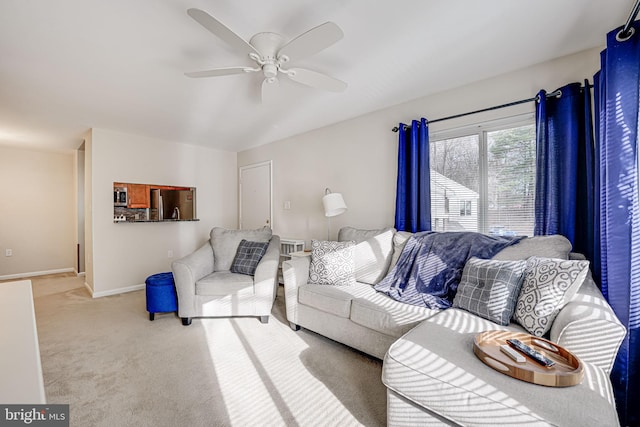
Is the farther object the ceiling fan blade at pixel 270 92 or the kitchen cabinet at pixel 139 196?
the kitchen cabinet at pixel 139 196

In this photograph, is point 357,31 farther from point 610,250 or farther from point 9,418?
point 9,418

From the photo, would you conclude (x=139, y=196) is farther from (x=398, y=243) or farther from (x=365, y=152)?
(x=398, y=243)

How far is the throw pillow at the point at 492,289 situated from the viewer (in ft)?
5.57

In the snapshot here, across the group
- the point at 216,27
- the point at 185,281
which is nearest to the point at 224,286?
the point at 185,281

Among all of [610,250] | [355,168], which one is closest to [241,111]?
[355,168]

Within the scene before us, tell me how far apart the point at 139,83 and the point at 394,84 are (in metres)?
2.37

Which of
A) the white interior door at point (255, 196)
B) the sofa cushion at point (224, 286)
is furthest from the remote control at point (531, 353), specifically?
the white interior door at point (255, 196)

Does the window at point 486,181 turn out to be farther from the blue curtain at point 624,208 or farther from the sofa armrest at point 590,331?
the sofa armrest at point 590,331

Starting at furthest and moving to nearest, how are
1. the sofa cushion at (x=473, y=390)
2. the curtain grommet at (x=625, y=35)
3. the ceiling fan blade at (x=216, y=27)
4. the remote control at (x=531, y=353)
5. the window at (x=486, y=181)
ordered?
the window at (x=486, y=181) < the curtain grommet at (x=625, y=35) < the ceiling fan blade at (x=216, y=27) < the remote control at (x=531, y=353) < the sofa cushion at (x=473, y=390)

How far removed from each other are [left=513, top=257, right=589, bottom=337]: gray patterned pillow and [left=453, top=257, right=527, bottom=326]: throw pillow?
0.21 ft

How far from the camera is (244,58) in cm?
214

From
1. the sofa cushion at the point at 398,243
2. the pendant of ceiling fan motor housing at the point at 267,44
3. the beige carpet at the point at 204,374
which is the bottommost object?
the beige carpet at the point at 204,374

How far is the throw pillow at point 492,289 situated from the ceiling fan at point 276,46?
1.69 m

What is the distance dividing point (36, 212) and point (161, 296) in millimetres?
4226
